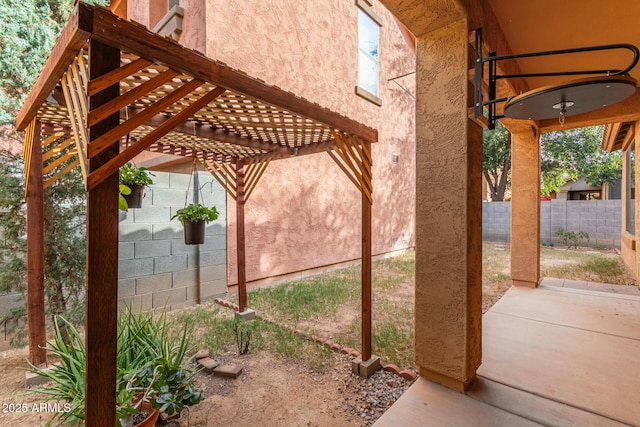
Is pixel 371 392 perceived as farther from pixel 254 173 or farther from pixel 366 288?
pixel 254 173

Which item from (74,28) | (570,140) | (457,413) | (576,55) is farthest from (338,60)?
(570,140)

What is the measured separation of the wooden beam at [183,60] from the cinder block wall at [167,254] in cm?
259

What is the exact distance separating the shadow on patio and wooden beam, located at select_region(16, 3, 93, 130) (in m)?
2.18

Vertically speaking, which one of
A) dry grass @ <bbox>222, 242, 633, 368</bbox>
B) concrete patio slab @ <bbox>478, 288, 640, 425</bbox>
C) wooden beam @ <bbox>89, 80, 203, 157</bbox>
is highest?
wooden beam @ <bbox>89, 80, 203, 157</bbox>

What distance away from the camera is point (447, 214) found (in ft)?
5.87

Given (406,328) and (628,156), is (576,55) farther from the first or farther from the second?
(628,156)

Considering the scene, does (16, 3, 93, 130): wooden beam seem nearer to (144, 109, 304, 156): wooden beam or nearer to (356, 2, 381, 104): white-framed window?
(144, 109, 304, 156): wooden beam

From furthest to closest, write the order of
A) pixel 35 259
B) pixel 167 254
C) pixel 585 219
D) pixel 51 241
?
pixel 585 219 < pixel 167 254 < pixel 51 241 < pixel 35 259

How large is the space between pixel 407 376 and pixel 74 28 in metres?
2.71

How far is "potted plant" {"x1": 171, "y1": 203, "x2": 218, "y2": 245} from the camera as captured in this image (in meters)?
2.72

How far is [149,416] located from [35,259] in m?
1.56

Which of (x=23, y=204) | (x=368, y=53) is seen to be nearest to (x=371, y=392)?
(x=23, y=204)

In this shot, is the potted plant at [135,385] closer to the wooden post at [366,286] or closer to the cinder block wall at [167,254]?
the wooden post at [366,286]

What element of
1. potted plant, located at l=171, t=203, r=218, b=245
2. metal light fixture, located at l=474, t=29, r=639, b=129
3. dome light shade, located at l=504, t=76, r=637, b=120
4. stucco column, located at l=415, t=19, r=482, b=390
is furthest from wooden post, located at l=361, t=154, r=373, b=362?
potted plant, located at l=171, t=203, r=218, b=245
